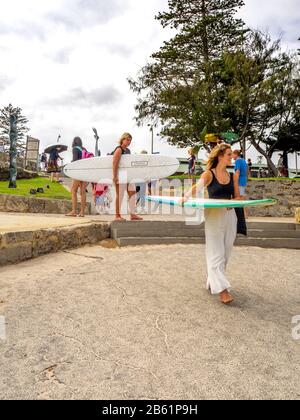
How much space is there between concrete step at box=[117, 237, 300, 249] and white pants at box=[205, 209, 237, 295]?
269 cm

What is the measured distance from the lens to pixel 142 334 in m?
2.80

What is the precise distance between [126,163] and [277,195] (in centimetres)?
917

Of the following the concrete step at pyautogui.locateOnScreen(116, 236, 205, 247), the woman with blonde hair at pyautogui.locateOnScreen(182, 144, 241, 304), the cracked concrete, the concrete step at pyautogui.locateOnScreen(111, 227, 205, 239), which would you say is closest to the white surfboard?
the concrete step at pyautogui.locateOnScreen(111, 227, 205, 239)

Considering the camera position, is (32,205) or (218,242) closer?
(218,242)

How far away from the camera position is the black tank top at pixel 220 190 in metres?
3.64

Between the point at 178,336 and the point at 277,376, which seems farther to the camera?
the point at 178,336

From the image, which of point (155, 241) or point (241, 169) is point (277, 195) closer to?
point (241, 169)

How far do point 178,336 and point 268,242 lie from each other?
14.7ft

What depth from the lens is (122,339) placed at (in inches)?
107

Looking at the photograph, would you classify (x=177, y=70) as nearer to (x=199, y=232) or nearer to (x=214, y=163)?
(x=199, y=232)

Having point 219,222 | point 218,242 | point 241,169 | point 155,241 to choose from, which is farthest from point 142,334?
point 241,169

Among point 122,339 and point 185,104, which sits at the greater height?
point 185,104

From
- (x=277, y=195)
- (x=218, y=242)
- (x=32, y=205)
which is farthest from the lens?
(x=277, y=195)

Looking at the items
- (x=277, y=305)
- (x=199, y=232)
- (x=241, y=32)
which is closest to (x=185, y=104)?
(x=241, y=32)
